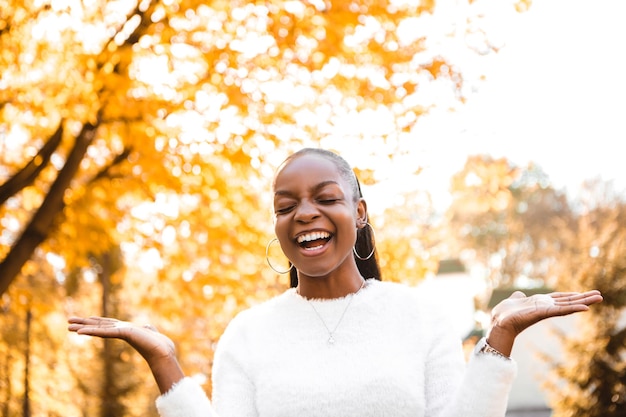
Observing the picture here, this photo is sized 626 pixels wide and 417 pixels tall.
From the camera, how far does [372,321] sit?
8.55ft

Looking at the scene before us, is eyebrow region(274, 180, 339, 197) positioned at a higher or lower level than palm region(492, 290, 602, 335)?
higher

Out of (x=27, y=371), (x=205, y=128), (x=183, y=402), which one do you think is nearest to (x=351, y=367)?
(x=183, y=402)

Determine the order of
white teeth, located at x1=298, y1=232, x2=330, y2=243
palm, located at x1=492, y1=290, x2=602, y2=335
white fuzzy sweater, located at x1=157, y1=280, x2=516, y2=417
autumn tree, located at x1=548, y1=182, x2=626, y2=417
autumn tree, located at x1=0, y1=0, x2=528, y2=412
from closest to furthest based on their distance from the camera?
palm, located at x1=492, y1=290, x2=602, y2=335, white fuzzy sweater, located at x1=157, y1=280, x2=516, y2=417, white teeth, located at x1=298, y1=232, x2=330, y2=243, autumn tree, located at x1=0, y1=0, x2=528, y2=412, autumn tree, located at x1=548, y1=182, x2=626, y2=417

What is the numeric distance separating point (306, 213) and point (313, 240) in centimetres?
9

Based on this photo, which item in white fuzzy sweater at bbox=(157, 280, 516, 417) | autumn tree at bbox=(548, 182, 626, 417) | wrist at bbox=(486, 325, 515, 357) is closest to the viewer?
wrist at bbox=(486, 325, 515, 357)

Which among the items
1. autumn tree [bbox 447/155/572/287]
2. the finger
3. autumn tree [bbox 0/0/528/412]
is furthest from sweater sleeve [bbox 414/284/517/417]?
autumn tree [bbox 447/155/572/287]

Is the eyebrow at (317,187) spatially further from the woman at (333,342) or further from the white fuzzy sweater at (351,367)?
the white fuzzy sweater at (351,367)

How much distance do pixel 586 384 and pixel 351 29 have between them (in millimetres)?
8496

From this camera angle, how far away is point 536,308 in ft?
7.29

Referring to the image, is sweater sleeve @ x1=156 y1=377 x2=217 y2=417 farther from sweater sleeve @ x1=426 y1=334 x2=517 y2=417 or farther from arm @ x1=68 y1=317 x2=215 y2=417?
sweater sleeve @ x1=426 y1=334 x2=517 y2=417

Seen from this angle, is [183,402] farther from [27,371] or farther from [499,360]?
[27,371]

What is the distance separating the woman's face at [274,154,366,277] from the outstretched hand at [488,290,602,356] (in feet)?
1.72

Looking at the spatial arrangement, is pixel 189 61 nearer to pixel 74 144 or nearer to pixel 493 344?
pixel 74 144

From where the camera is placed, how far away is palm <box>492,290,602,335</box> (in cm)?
219
